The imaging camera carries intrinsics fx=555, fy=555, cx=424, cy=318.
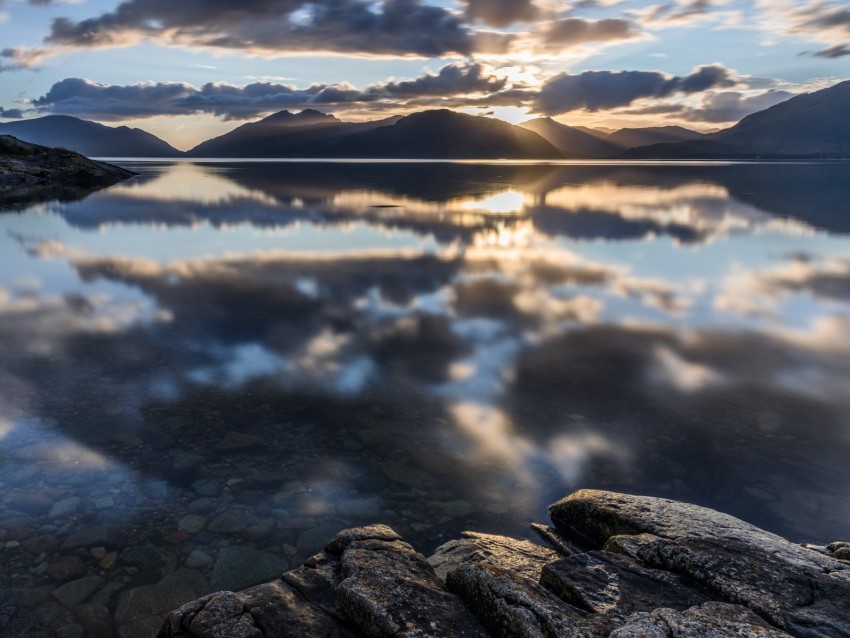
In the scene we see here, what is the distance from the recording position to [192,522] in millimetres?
9453

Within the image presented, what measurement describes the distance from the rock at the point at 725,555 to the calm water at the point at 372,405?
1466 millimetres

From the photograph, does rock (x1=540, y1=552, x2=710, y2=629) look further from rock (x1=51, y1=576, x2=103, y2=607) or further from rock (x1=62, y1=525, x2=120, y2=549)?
rock (x1=62, y1=525, x2=120, y2=549)

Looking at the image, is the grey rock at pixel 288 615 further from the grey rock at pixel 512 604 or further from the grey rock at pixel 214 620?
the grey rock at pixel 512 604

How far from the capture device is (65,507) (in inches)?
377

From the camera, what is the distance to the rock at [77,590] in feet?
25.3

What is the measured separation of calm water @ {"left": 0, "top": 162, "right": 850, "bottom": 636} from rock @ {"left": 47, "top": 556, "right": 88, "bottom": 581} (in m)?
0.03

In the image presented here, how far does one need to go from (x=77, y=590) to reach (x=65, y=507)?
86.6 inches

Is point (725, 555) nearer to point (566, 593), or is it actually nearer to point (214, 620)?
point (566, 593)

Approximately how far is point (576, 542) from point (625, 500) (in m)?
1.08

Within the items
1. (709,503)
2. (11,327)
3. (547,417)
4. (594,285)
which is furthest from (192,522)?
(594,285)

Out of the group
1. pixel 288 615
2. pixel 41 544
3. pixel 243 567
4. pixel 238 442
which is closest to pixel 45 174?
pixel 238 442

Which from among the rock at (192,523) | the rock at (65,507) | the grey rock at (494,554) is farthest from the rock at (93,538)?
the grey rock at (494,554)

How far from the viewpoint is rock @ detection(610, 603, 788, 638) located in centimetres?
545

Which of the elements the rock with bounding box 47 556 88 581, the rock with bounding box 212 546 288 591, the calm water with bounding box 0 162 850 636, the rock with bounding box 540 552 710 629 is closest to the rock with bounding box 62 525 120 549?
the calm water with bounding box 0 162 850 636
